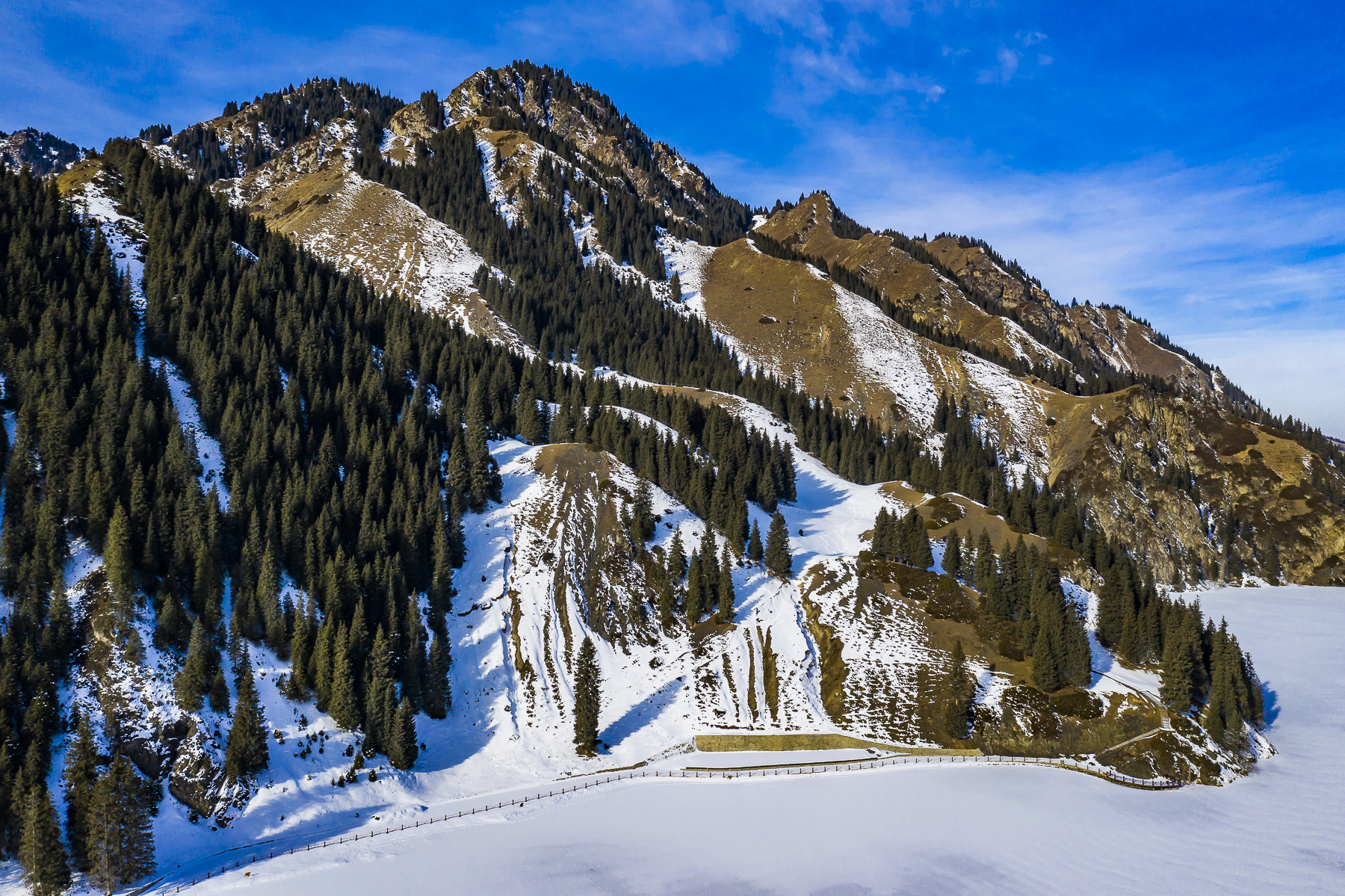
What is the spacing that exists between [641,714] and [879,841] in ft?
99.3

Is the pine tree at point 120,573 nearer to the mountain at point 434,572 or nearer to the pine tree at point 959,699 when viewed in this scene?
the mountain at point 434,572

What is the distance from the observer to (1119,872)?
154ft

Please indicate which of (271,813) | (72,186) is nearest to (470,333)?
(72,186)

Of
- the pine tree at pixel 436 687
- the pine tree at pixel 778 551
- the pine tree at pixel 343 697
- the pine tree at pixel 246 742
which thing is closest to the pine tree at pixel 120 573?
the pine tree at pixel 246 742

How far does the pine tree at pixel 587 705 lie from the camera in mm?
69750

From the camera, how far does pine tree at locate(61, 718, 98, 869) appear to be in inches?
1921

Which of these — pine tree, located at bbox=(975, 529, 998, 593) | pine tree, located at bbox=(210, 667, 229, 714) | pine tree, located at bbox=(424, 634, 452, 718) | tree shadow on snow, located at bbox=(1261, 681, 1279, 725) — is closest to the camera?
pine tree, located at bbox=(210, 667, 229, 714)

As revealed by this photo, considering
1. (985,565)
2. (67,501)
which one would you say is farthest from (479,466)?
(985,565)

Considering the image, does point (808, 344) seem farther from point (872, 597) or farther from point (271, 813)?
point (271, 813)

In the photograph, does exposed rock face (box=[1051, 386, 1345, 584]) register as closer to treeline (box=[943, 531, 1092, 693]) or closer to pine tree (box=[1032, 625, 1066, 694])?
treeline (box=[943, 531, 1092, 693])

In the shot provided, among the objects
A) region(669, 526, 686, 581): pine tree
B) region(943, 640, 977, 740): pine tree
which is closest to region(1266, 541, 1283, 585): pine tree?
region(943, 640, 977, 740): pine tree

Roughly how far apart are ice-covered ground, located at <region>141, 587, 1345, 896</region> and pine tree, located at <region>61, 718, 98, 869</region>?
11668 millimetres

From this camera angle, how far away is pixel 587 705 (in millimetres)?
70125

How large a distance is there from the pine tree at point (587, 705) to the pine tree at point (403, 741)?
49.6 feet
